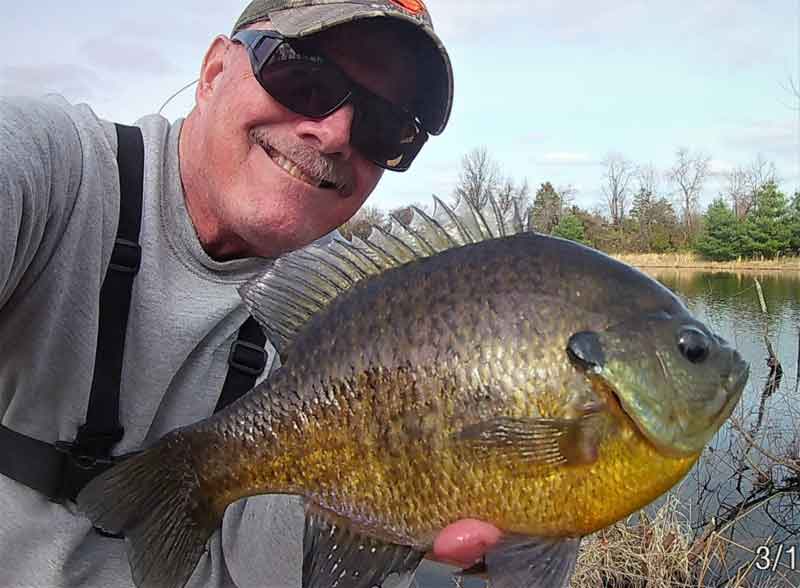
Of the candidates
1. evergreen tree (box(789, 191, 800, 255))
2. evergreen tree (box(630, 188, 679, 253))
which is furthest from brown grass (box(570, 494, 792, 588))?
evergreen tree (box(789, 191, 800, 255))

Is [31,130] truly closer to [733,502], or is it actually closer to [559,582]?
[559,582]

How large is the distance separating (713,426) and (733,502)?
871 cm

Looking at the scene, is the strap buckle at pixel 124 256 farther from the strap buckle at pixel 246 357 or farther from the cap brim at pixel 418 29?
the cap brim at pixel 418 29

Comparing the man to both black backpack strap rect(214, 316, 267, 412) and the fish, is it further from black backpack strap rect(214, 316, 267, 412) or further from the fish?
the fish

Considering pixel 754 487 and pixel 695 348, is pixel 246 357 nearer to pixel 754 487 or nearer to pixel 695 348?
pixel 695 348

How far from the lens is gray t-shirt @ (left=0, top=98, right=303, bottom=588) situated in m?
2.03

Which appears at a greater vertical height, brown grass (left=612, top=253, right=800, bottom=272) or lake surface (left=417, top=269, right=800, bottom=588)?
brown grass (left=612, top=253, right=800, bottom=272)

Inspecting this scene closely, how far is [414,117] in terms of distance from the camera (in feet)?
8.41

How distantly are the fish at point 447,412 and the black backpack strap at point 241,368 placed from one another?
Answer: 0.51 m

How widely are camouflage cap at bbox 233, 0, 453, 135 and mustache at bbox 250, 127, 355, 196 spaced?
353mm

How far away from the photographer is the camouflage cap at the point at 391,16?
7.45ft

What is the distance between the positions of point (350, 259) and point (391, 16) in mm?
955

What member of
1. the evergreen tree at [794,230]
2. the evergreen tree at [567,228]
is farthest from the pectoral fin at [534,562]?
the evergreen tree at [794,230]

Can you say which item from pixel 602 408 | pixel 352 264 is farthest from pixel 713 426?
pixel 352 264
